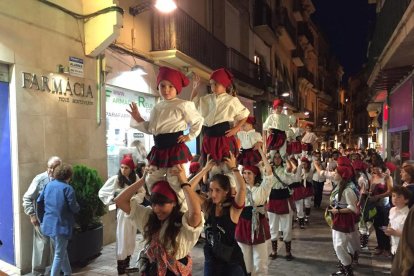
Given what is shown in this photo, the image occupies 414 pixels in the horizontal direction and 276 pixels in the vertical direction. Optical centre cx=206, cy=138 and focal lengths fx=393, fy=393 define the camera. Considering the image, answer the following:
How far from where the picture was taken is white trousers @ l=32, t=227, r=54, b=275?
604 centimetres

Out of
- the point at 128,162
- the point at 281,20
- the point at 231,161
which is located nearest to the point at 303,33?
the point at 281,20

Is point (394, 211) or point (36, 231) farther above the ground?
point (394, 211)

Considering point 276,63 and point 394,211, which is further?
point 276,63

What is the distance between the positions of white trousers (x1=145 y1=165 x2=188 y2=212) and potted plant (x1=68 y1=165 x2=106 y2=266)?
3.48 m

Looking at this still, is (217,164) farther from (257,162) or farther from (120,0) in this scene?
(120,0)

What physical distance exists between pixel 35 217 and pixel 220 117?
339 cm

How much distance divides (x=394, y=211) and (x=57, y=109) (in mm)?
5491

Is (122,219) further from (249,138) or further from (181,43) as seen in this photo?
(181,43)

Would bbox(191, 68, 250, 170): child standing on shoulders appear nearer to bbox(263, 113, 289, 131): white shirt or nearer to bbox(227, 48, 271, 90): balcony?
bbox(263, 113, 289, 131): white shirt

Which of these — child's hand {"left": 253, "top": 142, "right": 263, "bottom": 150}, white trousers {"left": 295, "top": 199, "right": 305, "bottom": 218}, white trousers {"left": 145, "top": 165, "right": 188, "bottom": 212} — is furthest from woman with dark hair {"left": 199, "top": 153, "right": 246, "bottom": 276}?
white trousers {"left": 295, "top": 199, "right": 305, "bottom": 218}

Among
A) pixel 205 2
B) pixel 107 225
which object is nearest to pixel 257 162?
pixel 107 225

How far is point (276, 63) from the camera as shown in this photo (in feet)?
81.8

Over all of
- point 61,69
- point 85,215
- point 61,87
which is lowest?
point 85,215

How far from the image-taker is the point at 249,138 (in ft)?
19.2
